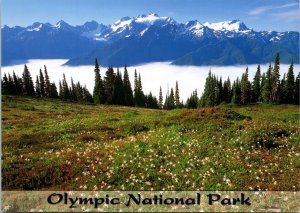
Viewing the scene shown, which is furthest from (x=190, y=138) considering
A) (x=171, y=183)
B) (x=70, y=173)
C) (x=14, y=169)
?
(x=14, y=169)

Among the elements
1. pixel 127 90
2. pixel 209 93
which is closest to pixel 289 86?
pixel 209 93

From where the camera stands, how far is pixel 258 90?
128 metres

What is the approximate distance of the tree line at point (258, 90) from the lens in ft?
365

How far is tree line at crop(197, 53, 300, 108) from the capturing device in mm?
111375

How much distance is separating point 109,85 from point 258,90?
2394 inches

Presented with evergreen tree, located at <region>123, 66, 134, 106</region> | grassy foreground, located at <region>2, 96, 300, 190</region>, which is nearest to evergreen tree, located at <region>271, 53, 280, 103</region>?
evergreen tree, located at <region>123, 66, 134, 106</region>

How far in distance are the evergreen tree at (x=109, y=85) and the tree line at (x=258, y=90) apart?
3730 cm

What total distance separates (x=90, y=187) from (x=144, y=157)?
408 centimetres

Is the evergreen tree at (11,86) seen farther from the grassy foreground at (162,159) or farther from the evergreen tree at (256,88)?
the grassy foreground at (162,159)

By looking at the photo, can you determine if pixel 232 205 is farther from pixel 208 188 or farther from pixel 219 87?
pixel 219 87

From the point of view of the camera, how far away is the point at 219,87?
134 m

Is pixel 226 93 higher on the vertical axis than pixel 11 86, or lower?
lower

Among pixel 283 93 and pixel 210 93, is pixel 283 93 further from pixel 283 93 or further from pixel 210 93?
pixel 210 93

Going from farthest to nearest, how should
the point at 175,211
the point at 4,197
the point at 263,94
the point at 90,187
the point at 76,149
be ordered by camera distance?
the point at 263,94
the point at 76,149
the point at 90,187
the point at 4,197
the point at 175,211
